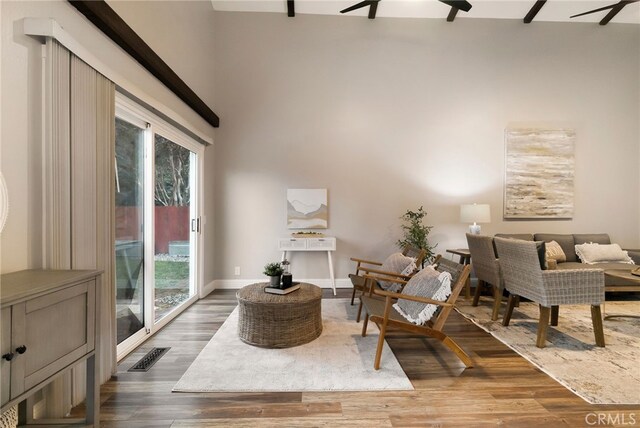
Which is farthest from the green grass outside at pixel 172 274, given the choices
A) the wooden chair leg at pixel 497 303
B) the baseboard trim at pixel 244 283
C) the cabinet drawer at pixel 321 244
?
the wooden chair leg at pixel 497 303

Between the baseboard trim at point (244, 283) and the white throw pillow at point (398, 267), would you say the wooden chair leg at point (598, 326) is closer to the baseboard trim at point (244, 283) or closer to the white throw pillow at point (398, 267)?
the white throw pillow at point (398, 267)

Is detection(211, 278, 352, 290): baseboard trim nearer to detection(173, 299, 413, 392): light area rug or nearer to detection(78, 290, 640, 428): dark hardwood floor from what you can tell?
detection(173, 299, 413, 392): light area rug

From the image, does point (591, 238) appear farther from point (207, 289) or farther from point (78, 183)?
point (78, 183)

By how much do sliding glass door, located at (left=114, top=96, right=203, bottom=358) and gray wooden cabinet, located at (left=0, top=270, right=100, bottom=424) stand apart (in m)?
0.87

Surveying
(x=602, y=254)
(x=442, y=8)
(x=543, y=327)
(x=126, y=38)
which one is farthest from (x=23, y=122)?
(x=602, y=254)

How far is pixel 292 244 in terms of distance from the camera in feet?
14.6

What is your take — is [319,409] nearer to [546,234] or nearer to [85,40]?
[85,40]

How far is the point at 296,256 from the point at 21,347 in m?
3.76

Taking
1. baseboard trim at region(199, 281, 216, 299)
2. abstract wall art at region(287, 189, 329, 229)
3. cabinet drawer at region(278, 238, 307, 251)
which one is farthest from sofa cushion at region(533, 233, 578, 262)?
baseboard trim at region(199, 281, 216, 299)

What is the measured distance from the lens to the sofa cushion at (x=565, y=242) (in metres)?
4.59

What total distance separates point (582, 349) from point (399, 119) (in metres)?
3.84

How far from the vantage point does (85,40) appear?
2008 millimetres

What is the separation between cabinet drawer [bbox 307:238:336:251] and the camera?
448 centimetres

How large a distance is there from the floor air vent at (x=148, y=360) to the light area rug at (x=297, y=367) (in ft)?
1.17
